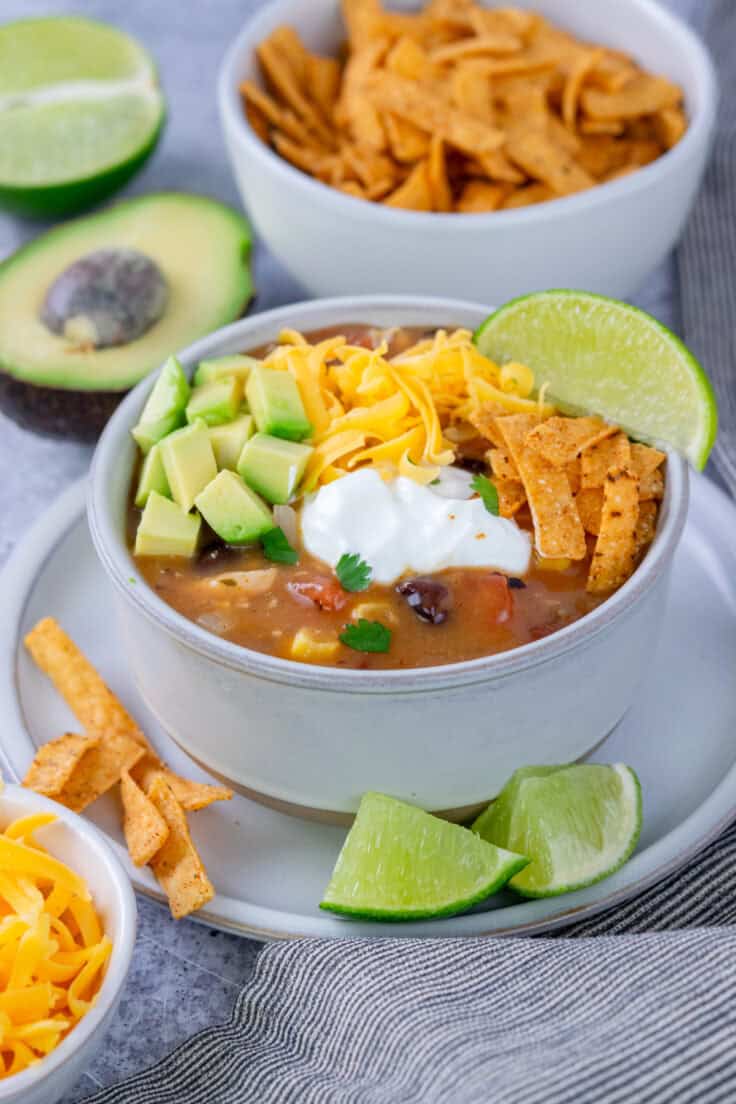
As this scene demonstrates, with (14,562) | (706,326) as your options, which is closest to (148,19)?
(706,326)

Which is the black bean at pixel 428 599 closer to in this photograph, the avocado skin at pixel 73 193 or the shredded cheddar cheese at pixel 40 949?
the shredded cheddar cheese at pixel 40 949

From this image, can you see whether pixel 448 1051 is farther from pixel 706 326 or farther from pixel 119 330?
pixel 706 326

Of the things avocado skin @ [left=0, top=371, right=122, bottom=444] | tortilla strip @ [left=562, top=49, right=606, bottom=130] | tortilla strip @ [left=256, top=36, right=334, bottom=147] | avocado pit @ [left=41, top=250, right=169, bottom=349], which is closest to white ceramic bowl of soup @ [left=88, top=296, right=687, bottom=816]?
avocado skin @ [left=0, top=371, right=122, bottom=444]

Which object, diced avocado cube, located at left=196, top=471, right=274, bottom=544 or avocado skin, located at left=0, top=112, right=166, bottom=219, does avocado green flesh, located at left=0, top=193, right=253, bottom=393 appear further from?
diced avocado cube, located at left=196, top=471, right=274, bottom=544

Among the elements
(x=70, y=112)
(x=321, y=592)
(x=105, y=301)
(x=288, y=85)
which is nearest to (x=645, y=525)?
(x=321, y=592)

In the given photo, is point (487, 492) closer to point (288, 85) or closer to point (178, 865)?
point (178, 865)
